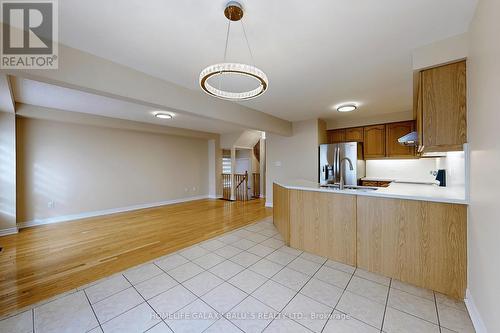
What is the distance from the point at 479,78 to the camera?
148 cm

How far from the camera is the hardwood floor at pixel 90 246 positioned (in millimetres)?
2141

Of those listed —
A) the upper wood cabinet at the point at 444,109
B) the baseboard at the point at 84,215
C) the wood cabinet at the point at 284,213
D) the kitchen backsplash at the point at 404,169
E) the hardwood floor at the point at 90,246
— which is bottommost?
the hardwood floor at the point at 90,246

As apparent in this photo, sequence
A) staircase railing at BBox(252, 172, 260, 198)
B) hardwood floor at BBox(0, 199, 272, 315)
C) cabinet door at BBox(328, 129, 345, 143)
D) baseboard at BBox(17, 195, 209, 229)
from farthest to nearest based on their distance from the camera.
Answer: staircase railing at BBox(252, 172, 260, 198), cabinet door at BBox(328, 129, 345, 143), baseboard at BBox(17, 195, 209, 229), hardwood floor at BBox(0, 199, 272, 315)

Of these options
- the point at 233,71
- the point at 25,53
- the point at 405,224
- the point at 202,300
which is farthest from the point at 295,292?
the point at 25,53

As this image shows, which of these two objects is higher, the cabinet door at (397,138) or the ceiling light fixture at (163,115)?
the ceiling light fixture at (163,115)

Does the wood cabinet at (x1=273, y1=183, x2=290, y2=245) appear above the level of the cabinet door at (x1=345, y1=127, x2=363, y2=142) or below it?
below

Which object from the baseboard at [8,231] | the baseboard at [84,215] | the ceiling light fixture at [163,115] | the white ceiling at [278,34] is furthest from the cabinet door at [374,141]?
the baseboard at [8,231]

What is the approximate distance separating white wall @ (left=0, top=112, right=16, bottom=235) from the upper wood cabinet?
6.63m

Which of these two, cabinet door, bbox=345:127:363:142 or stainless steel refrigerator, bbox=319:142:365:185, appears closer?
stainless steel refrigerator, bbox=319:142:365:185

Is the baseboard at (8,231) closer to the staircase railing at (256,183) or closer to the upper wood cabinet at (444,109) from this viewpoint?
the staircase railing at (256,183)

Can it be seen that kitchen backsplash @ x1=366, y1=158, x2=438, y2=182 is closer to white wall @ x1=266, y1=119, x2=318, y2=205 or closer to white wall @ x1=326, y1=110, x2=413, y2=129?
white wall @ x1=326, y1=110, x2=413, y2=129

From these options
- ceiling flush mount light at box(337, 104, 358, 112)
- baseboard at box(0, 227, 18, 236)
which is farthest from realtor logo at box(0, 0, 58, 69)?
ceiling flush mount light at box(337, 104, 358, 112)

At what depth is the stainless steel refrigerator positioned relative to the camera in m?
4.63

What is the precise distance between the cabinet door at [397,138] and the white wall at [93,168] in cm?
637
